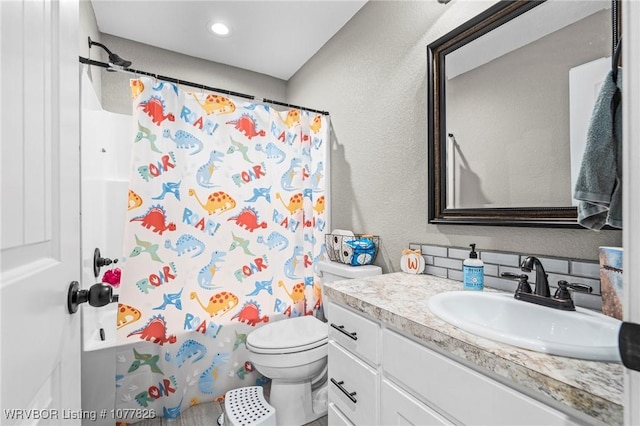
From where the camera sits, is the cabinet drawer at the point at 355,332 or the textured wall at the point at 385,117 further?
the textured wall at the point at 385,117

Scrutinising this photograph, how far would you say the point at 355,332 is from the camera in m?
1.09

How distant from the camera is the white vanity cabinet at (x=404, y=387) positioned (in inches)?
25.1

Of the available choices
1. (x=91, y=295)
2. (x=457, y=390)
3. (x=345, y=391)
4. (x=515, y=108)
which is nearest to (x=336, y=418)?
(x=345, y=391)

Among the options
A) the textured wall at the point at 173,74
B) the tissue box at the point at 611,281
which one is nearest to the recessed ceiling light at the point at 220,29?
the textured wall at the point at 173,74

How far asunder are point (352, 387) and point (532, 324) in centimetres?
65

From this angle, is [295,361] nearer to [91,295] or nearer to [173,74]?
[91,295]

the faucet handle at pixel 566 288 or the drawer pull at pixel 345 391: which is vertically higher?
the faucet handle at pixel 566 288

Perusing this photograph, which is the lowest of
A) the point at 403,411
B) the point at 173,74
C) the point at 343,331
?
the point at 403,411

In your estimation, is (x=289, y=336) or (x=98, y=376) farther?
(x=289, y=336)

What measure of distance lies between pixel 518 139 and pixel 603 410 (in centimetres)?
95

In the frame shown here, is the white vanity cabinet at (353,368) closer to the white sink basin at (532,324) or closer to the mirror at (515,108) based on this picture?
the white sink basin at (532,324)

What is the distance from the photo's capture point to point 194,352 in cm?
177

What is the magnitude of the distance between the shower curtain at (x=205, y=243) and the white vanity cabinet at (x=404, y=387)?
2.82 feet

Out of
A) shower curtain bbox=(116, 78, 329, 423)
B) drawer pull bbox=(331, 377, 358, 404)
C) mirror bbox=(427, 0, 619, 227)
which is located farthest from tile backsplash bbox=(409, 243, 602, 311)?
shower curtain bbox=(116, 78, 329, 423)
